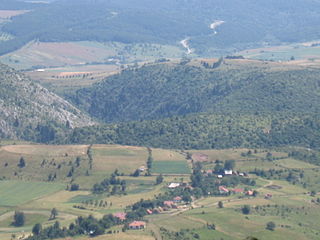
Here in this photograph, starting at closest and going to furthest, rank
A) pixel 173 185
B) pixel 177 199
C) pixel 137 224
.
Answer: pixel 137 224, pixel 177 199, pixel 173 185

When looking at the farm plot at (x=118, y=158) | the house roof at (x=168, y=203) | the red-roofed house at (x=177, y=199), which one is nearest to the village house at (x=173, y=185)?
the red-roofed house at (x=177, y=199)

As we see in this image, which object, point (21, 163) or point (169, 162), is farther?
point (169, 162)

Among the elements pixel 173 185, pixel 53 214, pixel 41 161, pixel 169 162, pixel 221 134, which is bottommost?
pixel 53 214

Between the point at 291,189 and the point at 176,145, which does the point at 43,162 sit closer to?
the point at 176,145

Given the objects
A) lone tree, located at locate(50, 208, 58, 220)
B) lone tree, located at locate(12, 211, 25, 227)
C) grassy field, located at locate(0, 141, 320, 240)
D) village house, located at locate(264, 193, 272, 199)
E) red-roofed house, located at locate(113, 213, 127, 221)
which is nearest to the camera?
grassy field, located at locate(0, 141, 320, 240)

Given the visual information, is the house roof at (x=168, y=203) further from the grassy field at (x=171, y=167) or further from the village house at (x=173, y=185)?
the grassy field at (x=171, y=167)

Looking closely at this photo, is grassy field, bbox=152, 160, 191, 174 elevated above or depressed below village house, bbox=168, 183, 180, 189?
above

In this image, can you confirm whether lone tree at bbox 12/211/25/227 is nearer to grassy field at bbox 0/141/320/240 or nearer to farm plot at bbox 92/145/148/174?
grassy field at bbox 0/141/320/240

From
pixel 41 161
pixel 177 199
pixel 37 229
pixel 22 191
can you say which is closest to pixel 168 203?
pixel 177 199

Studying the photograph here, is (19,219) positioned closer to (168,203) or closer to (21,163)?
(168,203)

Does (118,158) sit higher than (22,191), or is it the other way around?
(118,158)

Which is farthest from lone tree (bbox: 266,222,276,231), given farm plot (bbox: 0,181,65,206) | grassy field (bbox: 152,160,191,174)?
farm plot (bbox: 0,181,65,206)
